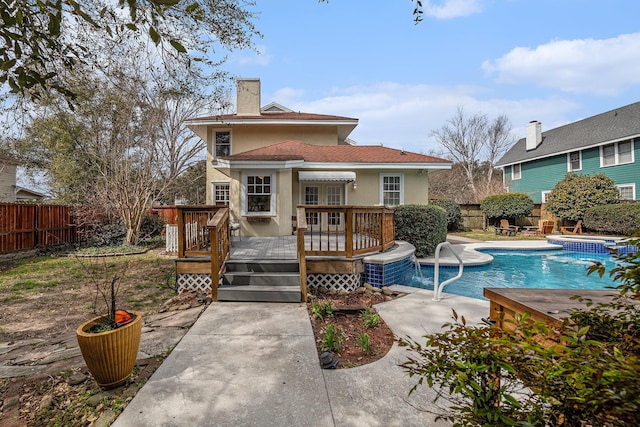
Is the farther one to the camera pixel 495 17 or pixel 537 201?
pixel 537 201

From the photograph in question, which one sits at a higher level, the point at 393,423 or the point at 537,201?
the point at 537,201

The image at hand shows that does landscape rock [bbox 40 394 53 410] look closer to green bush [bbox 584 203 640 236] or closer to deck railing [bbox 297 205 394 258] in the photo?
deck railing [bbox 297 205 394 258]

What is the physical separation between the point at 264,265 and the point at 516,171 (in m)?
28.3

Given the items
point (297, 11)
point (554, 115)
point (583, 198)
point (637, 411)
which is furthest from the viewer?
point (554, 115)

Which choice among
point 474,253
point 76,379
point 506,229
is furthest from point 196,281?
point 506,229

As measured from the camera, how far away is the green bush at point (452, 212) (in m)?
19.9

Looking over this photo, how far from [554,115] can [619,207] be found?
1728 cm

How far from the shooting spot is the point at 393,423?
2.53 metres

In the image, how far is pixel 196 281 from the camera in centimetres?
634

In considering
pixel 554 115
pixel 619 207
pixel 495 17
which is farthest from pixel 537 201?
pixel 495 17

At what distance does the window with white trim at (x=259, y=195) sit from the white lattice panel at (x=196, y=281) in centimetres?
478

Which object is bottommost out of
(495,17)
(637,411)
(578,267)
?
(578,267)

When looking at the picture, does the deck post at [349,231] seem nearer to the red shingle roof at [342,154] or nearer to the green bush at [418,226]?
the green bush at [418,226]

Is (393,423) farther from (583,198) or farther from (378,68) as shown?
(583,198)
